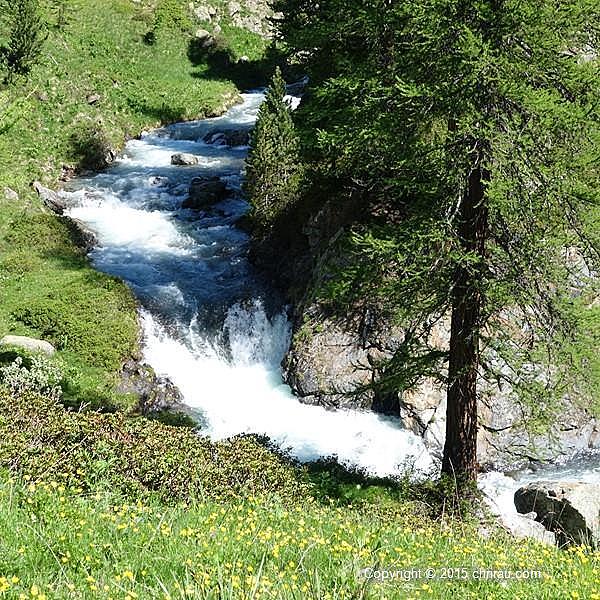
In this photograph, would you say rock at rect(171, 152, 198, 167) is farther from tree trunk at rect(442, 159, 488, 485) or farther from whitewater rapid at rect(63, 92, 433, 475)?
tree trunk at rect(442, 159, 488, 485)

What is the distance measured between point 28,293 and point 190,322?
495 cm

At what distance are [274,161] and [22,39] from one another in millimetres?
17278

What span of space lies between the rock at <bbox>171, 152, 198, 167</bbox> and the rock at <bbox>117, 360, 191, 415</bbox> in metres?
15.5

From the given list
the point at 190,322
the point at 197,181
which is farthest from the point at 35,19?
the point at 190,322

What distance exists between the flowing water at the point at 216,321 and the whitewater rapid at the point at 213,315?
3 centimetres

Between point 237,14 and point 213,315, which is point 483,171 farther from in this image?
point 237,14

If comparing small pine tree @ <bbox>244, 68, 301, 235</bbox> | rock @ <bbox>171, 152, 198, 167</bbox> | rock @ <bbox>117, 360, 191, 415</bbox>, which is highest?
small pine tree @ <bbox>244, 68, 301, 235</bbox>

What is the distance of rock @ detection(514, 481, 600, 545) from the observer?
10.3 m

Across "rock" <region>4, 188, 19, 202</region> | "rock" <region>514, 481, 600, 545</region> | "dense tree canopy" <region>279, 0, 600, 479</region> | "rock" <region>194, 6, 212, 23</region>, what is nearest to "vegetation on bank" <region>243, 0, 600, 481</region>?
"dense tree canopy" <region>279, 0, 600, 479</region>

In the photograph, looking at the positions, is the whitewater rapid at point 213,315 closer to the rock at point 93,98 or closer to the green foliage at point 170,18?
the rock at point 93,98

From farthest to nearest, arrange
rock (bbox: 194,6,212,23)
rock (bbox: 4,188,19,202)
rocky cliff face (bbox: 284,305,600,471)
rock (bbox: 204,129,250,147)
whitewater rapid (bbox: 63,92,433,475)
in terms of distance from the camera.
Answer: rock (bbox: 194,6,212,23) → rock (bbox: 204,129,250,147) → rock (bbox: 4,188,19,202) → whitewater rapid (bbox: 63,92,433,475) → rocky cliff face (bbox: 284,305,600,471)

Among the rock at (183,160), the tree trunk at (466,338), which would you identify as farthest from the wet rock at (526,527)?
the rock at (183,160)

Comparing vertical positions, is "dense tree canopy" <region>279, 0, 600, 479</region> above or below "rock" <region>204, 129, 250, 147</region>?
above

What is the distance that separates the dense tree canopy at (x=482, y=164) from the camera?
7.80 metres
